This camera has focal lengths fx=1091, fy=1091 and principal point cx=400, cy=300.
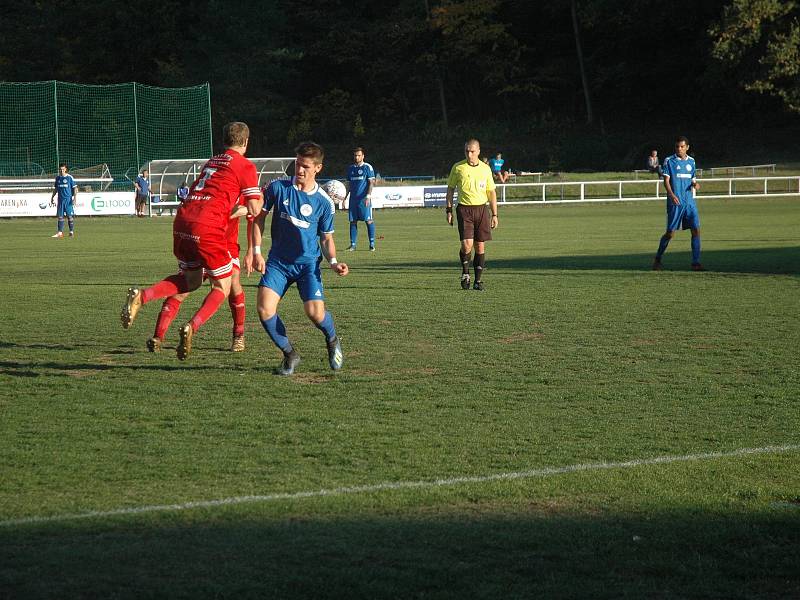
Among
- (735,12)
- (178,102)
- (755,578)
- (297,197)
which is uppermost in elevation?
(735,12)

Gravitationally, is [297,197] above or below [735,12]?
below

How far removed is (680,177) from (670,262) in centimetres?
211

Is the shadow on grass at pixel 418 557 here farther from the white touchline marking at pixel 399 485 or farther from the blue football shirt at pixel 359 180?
the blue football shirt at pixel 359 180

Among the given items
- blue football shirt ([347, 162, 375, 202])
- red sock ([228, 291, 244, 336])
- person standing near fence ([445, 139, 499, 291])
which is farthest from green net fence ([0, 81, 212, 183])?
red sock ([228, 291, 244, 336])

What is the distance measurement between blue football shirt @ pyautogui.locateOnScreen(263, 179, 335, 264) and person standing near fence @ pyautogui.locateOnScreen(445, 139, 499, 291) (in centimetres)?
649

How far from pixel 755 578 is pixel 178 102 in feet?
156

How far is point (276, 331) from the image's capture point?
8.51m

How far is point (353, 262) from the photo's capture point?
66.0ft

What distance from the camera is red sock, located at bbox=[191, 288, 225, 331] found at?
9.01 metres

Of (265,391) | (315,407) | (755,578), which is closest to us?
(755,578)

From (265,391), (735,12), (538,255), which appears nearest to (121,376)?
(265,391)

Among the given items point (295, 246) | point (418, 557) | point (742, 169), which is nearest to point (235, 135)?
point (295, 246)

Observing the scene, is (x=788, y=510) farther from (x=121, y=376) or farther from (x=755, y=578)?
(x=121, y=376)

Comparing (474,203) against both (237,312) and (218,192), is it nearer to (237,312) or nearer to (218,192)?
(237,312)
